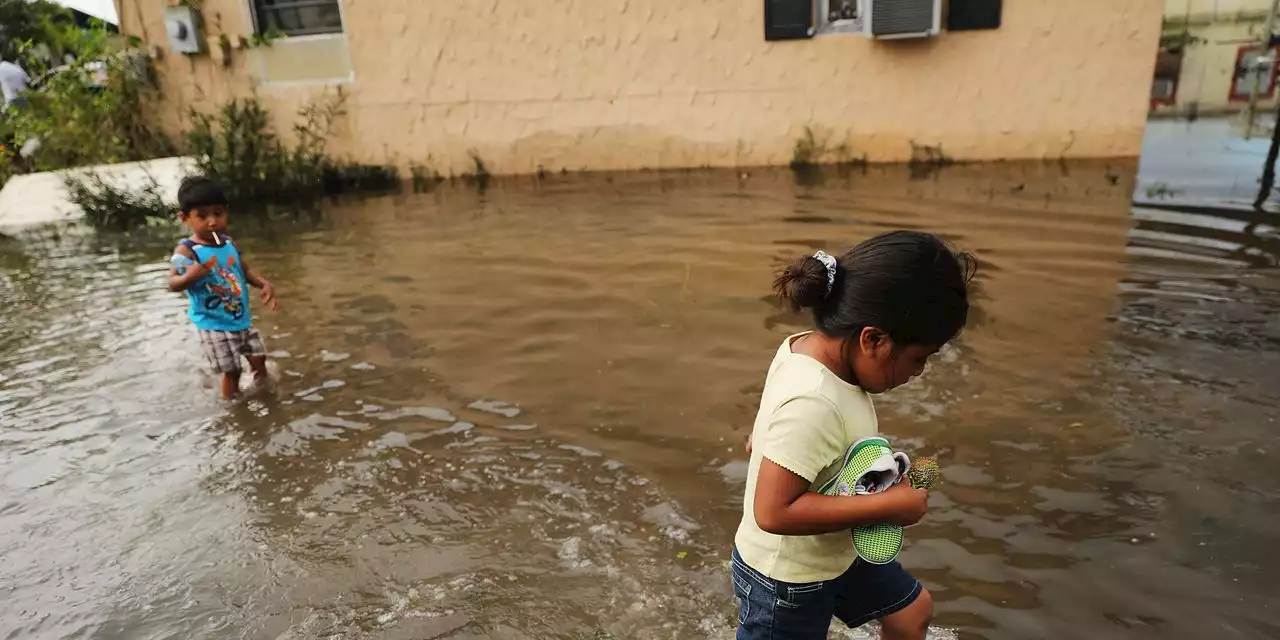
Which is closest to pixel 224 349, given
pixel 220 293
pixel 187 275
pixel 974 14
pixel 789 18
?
pixel 220 293

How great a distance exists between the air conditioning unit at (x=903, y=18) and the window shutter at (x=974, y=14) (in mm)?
170

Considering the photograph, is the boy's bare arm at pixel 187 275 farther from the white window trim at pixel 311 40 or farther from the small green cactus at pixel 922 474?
the white window trim at pixel 311 40

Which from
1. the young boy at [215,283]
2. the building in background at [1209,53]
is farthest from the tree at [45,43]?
the building in background at [1209,53]

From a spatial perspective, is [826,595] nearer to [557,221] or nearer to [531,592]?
[531,592]

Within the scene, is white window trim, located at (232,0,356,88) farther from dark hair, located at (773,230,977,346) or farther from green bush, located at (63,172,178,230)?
dark hair, located at (773,230,977,346)

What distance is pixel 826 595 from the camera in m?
1.65

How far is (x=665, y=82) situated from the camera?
998 cm

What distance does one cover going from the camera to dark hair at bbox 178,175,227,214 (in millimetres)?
3898

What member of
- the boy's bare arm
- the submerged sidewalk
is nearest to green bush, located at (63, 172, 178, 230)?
the submerged sidewalk

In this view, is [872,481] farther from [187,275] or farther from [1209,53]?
[1209,53]

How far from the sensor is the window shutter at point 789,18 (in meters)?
9.32

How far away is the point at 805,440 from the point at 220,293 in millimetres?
3716

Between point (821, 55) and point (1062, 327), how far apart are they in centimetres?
590

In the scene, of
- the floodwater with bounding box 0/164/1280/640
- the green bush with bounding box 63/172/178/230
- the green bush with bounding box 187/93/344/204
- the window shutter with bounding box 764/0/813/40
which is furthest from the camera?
the green bush with bounding box 187/93/344/204
